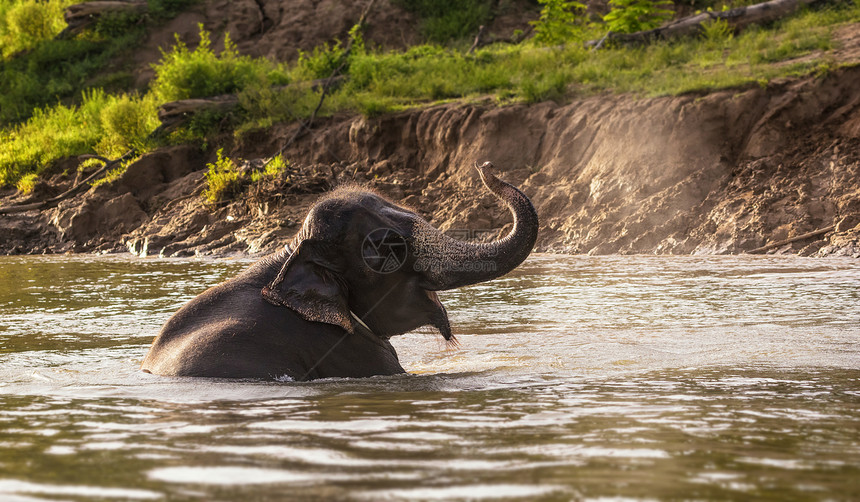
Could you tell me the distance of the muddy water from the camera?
3.24m

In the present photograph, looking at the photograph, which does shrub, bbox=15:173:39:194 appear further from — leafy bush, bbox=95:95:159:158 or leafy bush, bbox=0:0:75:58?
leafy bush, bbox=0:0:75:58

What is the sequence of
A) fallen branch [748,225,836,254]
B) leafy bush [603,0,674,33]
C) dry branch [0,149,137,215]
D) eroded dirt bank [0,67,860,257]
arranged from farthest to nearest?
dry branch [0,149,137,215] < leafy bush [603,0,674,33] < eroded dirt bank [0,67,860,257] < fallen branch [748,225,836,254]

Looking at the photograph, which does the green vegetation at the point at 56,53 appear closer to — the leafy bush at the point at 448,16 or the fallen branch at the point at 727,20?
the leafy bush at the point at 448,16

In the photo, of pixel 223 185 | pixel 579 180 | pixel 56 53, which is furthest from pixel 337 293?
pixel 56 53

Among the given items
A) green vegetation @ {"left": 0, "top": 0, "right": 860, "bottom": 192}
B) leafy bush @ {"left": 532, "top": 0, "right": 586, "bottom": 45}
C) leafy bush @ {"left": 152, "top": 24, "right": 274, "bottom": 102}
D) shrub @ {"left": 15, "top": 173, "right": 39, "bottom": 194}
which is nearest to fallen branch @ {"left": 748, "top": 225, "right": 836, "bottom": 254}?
green vegetation @ {"left": 0, "top": 0, "right": 860, "bottom": 192}

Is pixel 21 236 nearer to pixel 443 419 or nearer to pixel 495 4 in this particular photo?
pixel 495 4

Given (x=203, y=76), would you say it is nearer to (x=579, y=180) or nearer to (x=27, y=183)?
(x=27, y=183)

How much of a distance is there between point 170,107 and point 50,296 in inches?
572

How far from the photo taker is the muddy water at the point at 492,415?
324cm

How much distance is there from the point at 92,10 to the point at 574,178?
23.7m

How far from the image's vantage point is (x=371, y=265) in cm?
572

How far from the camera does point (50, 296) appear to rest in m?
12.0

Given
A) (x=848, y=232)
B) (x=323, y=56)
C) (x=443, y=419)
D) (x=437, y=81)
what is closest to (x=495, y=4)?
(x=323, y=56)

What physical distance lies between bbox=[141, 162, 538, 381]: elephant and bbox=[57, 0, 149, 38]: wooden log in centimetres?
3314
